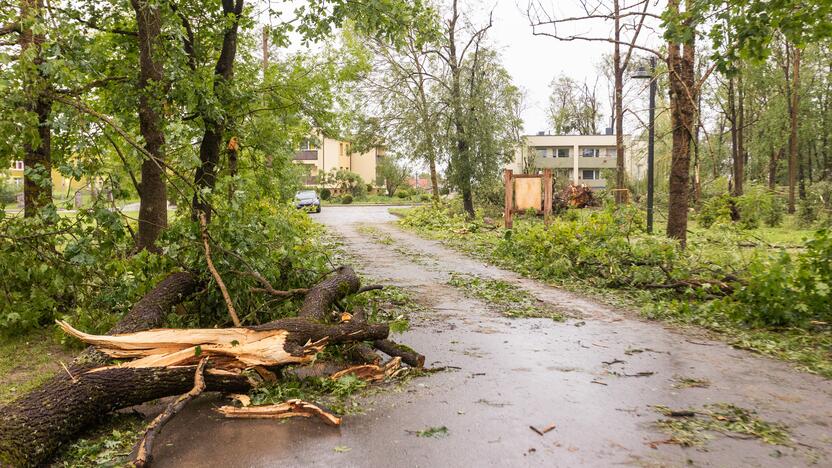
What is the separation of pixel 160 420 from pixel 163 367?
0.71m

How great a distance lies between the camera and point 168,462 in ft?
12.1

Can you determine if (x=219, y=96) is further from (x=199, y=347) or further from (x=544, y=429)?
(x=544, y=429)

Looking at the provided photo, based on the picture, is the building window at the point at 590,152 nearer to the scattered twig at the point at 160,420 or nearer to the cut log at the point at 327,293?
the cut log at the point at 327,293

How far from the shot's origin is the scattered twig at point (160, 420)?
3.53 m

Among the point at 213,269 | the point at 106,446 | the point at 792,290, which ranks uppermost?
the point at 213,269

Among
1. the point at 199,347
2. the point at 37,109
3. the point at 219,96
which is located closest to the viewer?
the point at 199,347

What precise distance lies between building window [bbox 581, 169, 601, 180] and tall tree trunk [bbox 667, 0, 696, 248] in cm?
6019

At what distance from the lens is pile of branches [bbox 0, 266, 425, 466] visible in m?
3.78

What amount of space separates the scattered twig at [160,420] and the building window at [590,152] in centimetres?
6810

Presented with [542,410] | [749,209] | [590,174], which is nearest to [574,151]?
[590,174]

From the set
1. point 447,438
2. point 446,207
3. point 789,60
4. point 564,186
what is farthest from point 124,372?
point 789,60

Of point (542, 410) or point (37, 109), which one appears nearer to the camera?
point (542, 410)

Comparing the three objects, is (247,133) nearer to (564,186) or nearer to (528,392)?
(528,392)

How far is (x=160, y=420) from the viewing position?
12.7 ft
